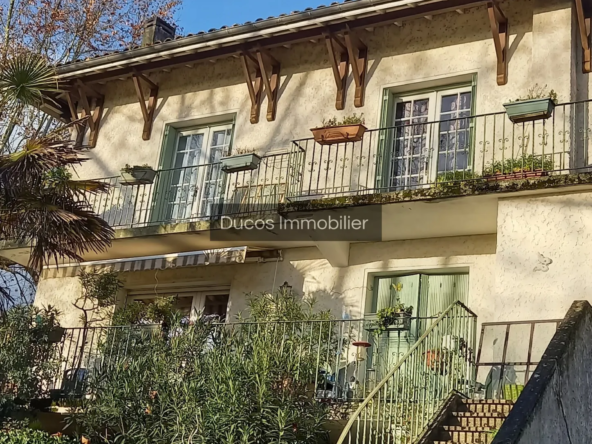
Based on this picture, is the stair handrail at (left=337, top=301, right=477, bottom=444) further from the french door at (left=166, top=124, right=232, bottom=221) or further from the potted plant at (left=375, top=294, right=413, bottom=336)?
the french door at (left=166, top=124, right=232, bottom=221)

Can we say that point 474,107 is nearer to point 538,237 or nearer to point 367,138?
point 367,138

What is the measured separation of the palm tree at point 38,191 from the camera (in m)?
10.8

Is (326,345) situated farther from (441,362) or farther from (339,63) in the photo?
(339,63)

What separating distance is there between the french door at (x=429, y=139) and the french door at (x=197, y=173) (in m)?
3.50

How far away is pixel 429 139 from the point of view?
13070mm

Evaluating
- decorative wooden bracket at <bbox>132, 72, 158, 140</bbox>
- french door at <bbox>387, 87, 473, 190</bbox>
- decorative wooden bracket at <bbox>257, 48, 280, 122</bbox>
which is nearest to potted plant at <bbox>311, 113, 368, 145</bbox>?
french door at <bbox>387, 87, 473, 190</bbox>

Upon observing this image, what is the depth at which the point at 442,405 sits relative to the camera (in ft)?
30.5

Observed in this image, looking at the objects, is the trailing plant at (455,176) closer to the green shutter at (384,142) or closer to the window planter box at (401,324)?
the green shutter at (384,142)

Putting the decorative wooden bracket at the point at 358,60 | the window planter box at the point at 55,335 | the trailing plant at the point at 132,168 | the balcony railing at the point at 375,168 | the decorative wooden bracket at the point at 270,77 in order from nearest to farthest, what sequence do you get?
the balcony railing at the point at 375,168
the window planter box at the point at 55,335
the decorative wooden bracket at the point at 358,60
the decorative wooden bracket at the point at 270,77
the trailing plant at the point at 132,168

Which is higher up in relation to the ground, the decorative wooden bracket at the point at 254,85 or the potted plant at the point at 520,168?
the decorative wooden bracket at the point at 254,85

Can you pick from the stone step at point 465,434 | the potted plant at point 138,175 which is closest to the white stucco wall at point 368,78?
the potted plant at point 138,175

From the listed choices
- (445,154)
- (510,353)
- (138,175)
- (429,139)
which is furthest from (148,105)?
(510,353)

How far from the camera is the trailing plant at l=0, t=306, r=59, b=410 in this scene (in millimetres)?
12336

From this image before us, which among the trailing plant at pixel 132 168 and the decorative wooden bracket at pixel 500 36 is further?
the trailing plant at pixel 132 168
